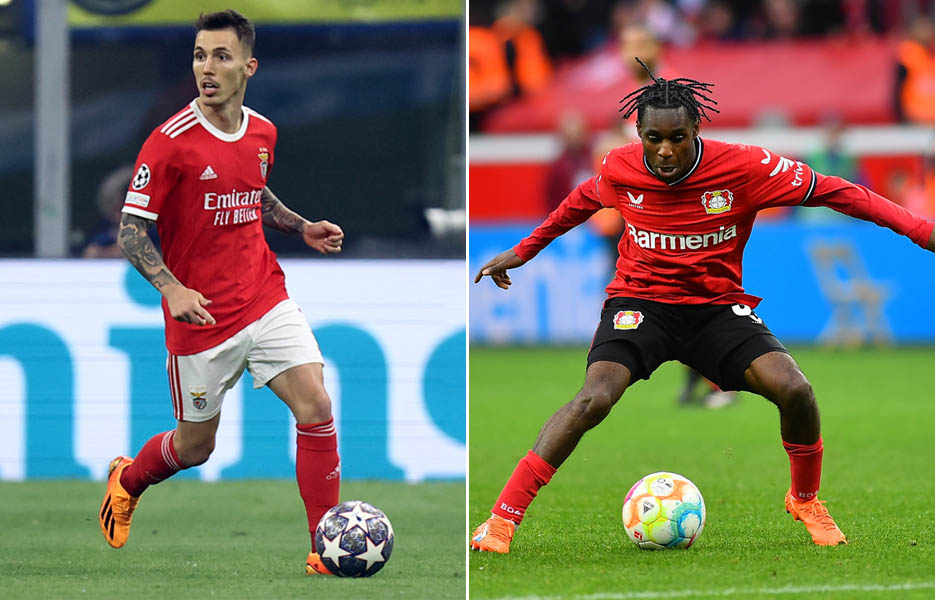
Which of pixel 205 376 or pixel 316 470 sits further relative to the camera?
pixel 205 376

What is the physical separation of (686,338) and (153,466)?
7.56 feet

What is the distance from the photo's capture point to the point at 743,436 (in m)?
10.5

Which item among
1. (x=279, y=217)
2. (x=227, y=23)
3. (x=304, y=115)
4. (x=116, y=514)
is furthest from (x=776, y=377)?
(x=304, y=115)

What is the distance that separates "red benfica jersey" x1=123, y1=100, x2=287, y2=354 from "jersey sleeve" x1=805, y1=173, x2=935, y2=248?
2.24 meters

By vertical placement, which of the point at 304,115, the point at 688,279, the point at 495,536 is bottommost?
the point at 495,536

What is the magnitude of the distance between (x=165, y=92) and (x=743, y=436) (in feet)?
14.5

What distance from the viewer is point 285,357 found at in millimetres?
6285

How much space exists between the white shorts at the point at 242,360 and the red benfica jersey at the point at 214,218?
4cm

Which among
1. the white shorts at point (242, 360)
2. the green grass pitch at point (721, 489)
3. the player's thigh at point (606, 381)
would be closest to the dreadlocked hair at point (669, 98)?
the player's thigh at point (606, 381)

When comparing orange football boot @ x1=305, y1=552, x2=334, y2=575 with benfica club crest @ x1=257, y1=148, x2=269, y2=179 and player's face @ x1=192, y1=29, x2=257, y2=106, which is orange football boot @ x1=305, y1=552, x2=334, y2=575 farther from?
player's face @ x1=192, y1=29, x2=257, y2=106

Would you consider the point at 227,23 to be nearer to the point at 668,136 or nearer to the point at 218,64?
the point at 218,64

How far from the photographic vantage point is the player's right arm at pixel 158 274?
5.82 m

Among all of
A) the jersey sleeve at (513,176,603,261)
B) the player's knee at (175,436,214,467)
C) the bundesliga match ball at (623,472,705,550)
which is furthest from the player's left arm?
the bundesliga match ball at (623,472,705,550)

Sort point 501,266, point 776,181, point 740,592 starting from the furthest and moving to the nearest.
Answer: point 501,266, point 776,181, point 740,592
